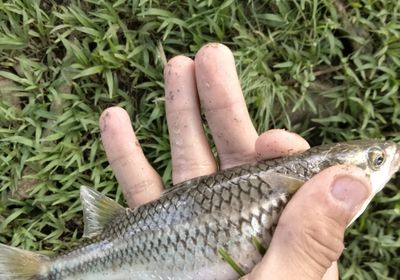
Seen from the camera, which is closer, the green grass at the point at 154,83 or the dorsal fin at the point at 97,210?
the dorsal fin at the point at 97,210

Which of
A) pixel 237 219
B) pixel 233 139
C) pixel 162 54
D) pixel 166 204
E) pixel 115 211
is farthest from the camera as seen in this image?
pixel 162 54

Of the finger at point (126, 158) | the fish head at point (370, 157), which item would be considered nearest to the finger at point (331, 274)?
the fish head at point (370, 157)

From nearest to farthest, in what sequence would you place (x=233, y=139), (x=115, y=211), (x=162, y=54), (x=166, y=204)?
1. (x=166, y=204)
2. (x=115, y=211)
3. (x=233, y=139)
4. (x=162, y=54)

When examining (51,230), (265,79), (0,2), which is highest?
(0,2)

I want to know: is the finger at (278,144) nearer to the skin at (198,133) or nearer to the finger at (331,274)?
the skin at (198,133)

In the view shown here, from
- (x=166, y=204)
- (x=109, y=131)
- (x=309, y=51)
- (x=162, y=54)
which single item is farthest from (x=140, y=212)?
(x=309, y=51)

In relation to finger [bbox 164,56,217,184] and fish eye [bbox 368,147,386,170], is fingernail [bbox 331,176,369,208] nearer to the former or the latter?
fish eye [bbox 368,147,386,170]

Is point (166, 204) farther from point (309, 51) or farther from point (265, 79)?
point (309, 51)
